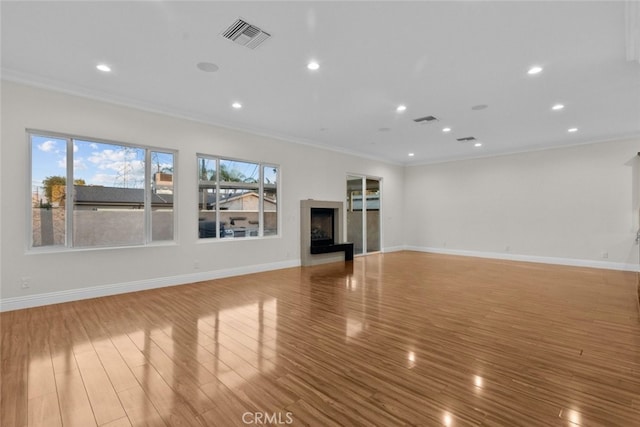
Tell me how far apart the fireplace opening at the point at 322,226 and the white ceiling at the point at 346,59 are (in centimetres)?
261

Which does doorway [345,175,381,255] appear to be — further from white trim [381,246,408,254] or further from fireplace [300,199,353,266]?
fireplace [300,199,353,266]

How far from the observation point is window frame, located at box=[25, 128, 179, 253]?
3959mm

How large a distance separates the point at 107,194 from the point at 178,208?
105cm

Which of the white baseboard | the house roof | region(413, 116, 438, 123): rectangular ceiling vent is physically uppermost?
region(413, 116, 438, 123): rectangular ceiling vent

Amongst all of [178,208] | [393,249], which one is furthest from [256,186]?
[393,249]

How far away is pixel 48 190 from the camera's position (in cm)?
415

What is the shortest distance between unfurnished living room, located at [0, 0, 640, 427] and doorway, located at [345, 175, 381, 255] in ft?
4.61

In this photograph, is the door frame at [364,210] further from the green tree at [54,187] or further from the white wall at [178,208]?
the green tree at [54,187]

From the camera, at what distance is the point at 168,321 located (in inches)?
133

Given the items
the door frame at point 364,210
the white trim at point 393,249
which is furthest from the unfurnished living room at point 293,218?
the white trim at point 393,249

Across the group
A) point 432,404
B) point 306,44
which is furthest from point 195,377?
point 306,44

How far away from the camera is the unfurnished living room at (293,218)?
6.84 ft

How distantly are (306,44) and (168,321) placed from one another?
349 centimetres

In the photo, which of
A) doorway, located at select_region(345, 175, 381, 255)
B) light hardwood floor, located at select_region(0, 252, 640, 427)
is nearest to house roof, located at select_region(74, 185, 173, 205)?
light hardwood floor, located at select_region(0, 252, 640, 427)
